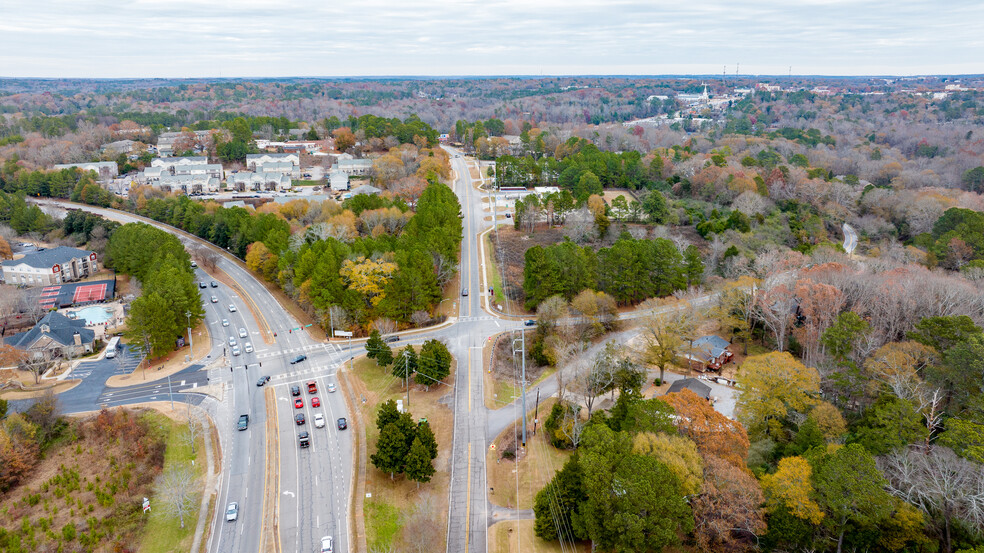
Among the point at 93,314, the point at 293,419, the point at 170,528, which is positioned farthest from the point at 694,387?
the point at 93,314

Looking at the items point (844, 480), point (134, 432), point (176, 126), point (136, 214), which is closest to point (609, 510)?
point (844, 480)

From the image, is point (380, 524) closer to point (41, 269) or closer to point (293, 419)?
point (293, 419)

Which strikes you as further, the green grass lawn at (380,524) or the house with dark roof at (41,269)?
the house with dark roof at (41,269)

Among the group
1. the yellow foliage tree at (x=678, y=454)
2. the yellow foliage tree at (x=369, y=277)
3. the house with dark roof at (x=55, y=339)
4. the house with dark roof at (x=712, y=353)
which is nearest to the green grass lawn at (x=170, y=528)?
the yellow foliage tree at (x=369, y=277)

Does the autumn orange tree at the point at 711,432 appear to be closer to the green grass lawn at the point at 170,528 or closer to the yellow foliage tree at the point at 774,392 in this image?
the yellow foliage tree at the point at 774,392

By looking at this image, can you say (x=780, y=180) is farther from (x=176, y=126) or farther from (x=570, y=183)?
(x=176, y=126)

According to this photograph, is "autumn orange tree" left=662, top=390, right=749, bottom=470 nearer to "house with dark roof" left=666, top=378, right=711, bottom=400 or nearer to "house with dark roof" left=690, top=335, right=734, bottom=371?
"house with dark roof" left=666, top=378, right=711, bottom=400
